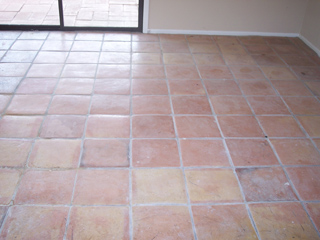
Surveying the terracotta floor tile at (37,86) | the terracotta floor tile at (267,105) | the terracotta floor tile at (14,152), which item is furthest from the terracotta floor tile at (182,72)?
the terracotta floor tile at (14,152)

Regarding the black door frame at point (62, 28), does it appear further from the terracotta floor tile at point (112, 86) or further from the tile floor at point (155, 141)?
the terracotta floor tile at point (112, 86)

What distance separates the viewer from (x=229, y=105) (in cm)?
288

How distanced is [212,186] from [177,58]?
187 cm

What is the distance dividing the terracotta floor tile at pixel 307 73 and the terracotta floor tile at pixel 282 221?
1.82 metres

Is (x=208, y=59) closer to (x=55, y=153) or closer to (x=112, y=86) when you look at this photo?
(x=112, y=86)

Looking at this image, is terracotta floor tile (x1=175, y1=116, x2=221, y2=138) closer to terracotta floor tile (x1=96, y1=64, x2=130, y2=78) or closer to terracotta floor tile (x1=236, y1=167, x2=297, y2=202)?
terracotta floor tile (x1=236, y1=167, x2=297, y2=202)

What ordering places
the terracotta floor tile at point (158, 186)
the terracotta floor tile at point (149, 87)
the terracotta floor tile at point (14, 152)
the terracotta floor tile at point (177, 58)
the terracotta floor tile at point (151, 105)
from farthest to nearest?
the terracotta floor tile at point (177, 58) → the terracotta floor tile at point (149, 87) → the terracotta floor tile at point (151, 105) → the terracotta floor tile at point (14, 152) → the terracotta floor tile at point (158, 186)

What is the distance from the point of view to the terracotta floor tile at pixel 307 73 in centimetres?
341

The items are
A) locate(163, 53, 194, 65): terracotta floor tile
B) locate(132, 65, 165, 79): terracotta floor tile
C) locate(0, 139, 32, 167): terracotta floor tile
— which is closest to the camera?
locate(0, 139, 32, 167): terracotta floor tile

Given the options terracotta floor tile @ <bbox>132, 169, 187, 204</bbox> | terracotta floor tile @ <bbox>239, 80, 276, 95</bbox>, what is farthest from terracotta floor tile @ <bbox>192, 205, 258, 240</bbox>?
terracotta floor tile @ <bbox>239, 80, 276, 95</bbox>

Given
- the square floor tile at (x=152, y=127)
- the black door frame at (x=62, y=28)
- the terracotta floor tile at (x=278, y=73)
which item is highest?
the black door frame at (x=62, y=28)

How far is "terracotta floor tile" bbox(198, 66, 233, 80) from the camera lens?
Answer: 331 cm

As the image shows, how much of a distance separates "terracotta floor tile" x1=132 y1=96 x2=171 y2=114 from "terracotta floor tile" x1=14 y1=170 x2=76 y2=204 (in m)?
0.85

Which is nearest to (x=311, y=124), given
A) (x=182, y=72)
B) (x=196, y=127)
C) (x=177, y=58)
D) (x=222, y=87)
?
(x=222, y=87)
